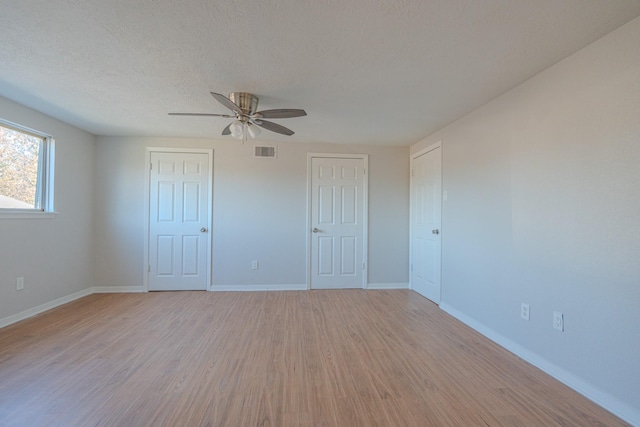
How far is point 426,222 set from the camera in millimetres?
3803

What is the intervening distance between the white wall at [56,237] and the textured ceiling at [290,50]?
1.74 feet

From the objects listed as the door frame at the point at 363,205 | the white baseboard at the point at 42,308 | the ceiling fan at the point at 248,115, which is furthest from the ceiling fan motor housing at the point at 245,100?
the white baseboard at the point at 42,308

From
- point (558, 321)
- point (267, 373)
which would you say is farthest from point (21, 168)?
point (558, 321)

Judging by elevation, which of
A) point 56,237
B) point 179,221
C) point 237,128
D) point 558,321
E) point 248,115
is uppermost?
point 248,115

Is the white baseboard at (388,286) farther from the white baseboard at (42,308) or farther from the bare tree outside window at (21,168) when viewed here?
the bare tree outside window at (21,168)

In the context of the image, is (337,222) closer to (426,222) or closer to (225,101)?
(426,222)

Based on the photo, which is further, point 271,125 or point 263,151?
point 263,151

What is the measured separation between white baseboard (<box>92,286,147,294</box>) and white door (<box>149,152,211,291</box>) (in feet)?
0.58

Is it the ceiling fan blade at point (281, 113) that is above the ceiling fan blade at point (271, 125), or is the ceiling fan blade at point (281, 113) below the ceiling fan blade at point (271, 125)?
above

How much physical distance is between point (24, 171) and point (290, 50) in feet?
10.8

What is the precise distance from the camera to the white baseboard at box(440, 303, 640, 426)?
1.52 metres

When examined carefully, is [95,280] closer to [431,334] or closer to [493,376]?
[431,334]

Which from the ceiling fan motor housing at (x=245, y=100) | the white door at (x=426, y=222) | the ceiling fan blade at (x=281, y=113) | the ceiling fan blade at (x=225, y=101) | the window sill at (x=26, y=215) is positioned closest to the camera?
the ceiling fan blade at (x=225, y=101)

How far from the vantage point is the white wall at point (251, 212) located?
3.91 m
